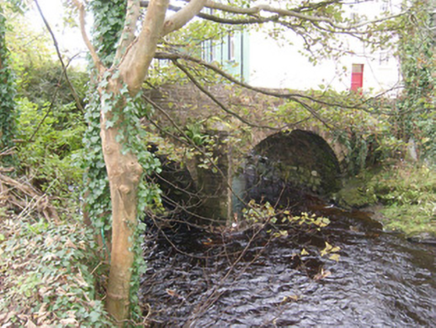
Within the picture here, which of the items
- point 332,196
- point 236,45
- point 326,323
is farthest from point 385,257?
point 236,45

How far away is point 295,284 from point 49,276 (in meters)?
4.54

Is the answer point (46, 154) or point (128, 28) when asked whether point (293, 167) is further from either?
point (128, 28)

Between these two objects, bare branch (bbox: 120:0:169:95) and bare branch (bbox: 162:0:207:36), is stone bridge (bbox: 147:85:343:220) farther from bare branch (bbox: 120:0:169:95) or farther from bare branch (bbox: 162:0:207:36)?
bare branch (bbox: 120:0:169:95)

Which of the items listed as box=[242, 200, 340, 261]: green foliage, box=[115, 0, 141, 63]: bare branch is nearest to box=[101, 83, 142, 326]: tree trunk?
box=[115, 0, 141, 63]: bare branch

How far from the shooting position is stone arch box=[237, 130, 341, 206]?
1245cm

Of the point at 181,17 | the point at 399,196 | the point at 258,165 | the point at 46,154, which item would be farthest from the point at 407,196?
the point at 46,154

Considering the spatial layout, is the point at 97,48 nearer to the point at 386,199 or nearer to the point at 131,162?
the point at 131,162

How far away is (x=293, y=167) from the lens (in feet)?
44.7

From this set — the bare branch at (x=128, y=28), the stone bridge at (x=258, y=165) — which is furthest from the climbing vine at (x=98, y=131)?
the stone bridge at (x=258, y=165)

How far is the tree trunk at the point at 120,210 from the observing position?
10.4 ft

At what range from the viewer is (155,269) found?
6840mm

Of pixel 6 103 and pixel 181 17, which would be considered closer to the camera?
pixel 181 17

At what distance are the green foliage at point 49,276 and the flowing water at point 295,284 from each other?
1434 millimetres

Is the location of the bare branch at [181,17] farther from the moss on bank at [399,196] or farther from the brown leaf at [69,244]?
the moss on bank at [399,196]
